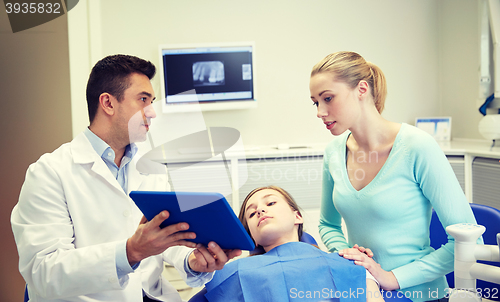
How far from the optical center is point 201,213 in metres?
0.77

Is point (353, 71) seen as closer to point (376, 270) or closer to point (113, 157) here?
point (376, 270)

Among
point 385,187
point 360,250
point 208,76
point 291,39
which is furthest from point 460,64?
point 360,250

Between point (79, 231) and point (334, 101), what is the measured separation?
2.90ft

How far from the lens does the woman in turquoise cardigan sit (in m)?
1.11

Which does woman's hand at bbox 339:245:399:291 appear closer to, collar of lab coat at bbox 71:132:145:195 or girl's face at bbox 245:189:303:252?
girl's face at bbox 245:189:303:252

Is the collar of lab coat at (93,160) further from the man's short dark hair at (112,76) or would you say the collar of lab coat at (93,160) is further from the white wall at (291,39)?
the white wall at (291,39)

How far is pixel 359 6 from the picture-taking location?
9.99 feet

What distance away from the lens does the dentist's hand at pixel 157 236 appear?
837 millimetres

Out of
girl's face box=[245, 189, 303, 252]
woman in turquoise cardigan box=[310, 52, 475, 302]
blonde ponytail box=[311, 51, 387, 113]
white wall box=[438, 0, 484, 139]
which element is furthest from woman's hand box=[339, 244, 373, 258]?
white wall box=[438, 0, 484, 139]

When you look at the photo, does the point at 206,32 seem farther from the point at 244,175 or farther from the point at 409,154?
the point at 409,154

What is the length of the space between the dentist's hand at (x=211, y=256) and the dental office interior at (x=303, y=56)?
1406mm

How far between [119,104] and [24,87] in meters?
0.86

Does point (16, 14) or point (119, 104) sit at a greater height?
point (16, 14)

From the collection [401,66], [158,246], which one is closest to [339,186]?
[158,246]
